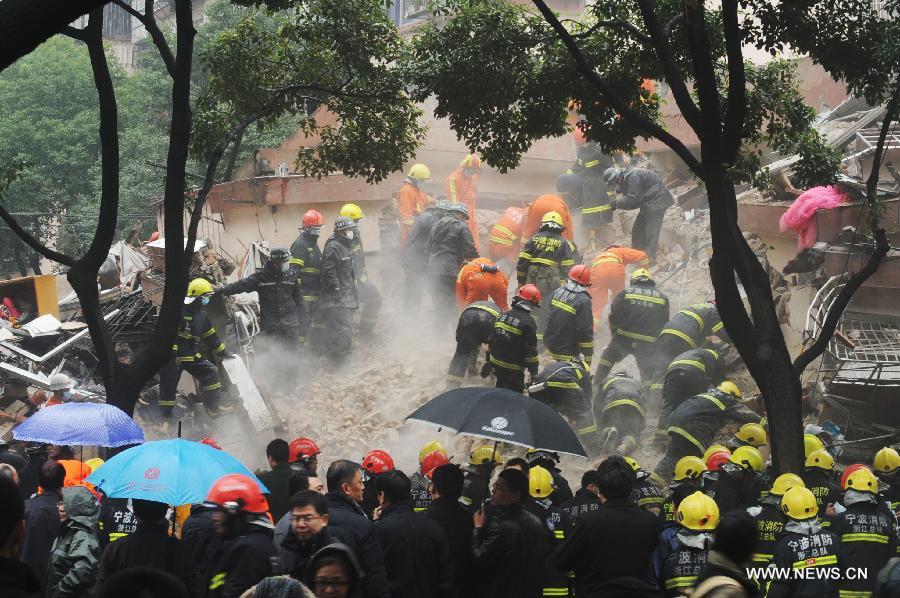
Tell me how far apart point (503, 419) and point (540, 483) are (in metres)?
0.96

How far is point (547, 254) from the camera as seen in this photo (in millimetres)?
15211

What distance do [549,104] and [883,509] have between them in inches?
196

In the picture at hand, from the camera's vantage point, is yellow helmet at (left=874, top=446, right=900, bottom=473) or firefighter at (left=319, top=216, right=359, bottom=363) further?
firefighter at (left=319, top=216, right=359, bottom=363)

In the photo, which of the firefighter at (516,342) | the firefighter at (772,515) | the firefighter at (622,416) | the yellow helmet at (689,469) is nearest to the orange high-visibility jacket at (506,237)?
the firefighter at (516,342)

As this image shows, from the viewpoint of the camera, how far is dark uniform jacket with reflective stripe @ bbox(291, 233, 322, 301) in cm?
1620

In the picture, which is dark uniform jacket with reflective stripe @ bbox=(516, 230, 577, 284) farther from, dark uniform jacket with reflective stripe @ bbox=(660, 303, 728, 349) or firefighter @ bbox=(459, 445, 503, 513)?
firefighter @ bbox=(459, 445, 503, 513)

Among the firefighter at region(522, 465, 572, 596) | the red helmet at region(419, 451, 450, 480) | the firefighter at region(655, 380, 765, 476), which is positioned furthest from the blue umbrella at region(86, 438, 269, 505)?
the firefighter at region(655, 380, 765, 476)

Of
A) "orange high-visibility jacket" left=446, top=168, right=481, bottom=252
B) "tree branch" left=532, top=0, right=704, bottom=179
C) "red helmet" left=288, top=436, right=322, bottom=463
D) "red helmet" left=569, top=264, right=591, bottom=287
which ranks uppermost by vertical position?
"tree branch" left=532, top=0, right=704, bottom=179

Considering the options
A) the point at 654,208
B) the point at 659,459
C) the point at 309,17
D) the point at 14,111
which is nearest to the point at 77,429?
the point at 309,17

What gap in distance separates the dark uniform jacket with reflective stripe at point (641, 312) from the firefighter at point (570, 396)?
4.90 feet

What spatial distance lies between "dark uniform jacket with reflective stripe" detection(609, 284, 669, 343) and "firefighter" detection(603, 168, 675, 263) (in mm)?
3807

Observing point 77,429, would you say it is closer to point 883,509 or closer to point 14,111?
point 883,509

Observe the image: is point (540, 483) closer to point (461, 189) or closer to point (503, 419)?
point (503, 419)

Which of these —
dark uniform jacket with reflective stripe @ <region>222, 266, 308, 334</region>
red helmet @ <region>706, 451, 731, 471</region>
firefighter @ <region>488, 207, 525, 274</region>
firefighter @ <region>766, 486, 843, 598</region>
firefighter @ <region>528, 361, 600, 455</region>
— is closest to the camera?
firefighter @ <region>766, 486, 843, 598</region>
